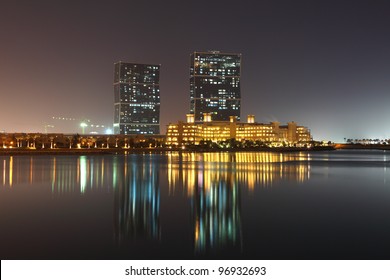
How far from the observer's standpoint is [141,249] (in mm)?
10828

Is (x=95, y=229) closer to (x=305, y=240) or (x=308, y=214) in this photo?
(x=305, y=240)

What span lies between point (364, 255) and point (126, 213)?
8.05 meters

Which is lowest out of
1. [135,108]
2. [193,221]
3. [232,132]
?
[193,221]

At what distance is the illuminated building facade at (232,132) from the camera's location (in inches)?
5969

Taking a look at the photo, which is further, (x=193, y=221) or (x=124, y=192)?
(x=124, y=192)

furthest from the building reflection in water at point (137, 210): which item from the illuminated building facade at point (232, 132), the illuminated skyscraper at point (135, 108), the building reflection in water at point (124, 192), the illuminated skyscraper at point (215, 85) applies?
the illuminated skyscraper at point (135, 108)

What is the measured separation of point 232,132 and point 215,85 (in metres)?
30.7

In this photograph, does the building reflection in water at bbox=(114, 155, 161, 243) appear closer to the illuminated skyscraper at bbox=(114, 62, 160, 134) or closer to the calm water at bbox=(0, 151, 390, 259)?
the calm water at bbox=(0, 151, 390, 259)

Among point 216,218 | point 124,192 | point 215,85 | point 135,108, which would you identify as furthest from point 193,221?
point 135,108

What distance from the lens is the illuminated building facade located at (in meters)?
152

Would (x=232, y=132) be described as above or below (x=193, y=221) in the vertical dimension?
above

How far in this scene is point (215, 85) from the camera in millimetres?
185750

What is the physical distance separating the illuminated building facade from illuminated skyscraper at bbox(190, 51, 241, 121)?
1619cm

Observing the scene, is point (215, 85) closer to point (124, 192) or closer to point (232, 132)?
point (232, 132)
